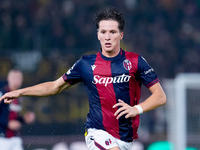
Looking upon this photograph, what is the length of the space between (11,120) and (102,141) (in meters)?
3.95

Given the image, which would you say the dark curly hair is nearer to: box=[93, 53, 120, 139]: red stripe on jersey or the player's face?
the player's face

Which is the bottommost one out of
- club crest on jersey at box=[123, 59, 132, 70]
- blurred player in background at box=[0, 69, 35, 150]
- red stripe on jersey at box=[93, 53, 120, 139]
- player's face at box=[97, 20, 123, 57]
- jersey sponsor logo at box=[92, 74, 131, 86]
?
blurred player in background at box=[0, 69, 35, 150]

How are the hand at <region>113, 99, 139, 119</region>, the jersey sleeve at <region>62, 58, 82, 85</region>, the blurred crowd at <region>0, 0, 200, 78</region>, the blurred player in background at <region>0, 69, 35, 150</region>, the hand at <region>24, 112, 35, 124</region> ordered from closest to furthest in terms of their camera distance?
the hand at <region>113, 99, 139, 119</region>, the jersey sleeve at <region>62, 58, 82, 85</region>, the hand at <region>24, 112, 35, 124</region>, the blurred player in background at <region>0, 69, 35, 150</region>, the blurred crowd at <region>0, 0, 200, 78</region>

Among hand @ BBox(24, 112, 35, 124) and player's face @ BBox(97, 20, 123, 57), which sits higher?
player's face @ BBox(97, 20, 123, 57)

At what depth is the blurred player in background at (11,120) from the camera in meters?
8.10

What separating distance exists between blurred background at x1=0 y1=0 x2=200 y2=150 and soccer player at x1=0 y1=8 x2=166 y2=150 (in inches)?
230

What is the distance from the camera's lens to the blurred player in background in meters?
8.10

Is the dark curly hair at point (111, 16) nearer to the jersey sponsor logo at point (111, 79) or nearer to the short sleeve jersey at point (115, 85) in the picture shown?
the short sleeve jersey at point (115, 85)

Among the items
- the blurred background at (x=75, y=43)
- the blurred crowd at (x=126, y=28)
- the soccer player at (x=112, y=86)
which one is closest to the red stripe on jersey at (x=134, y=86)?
the soccer player at (x=112, y=86)

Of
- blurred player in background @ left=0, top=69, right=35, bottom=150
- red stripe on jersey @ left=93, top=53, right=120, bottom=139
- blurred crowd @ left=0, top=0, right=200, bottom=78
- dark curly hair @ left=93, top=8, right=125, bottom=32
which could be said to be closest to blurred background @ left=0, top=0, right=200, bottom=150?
blurred crowd @ left=0, top=0, right=200, bottom=78

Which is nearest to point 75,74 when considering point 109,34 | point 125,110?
point 109,34

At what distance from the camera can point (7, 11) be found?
14.3 m

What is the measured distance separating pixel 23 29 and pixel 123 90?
31.4 ft

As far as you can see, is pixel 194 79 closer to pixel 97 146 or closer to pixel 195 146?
pixel 195 146
